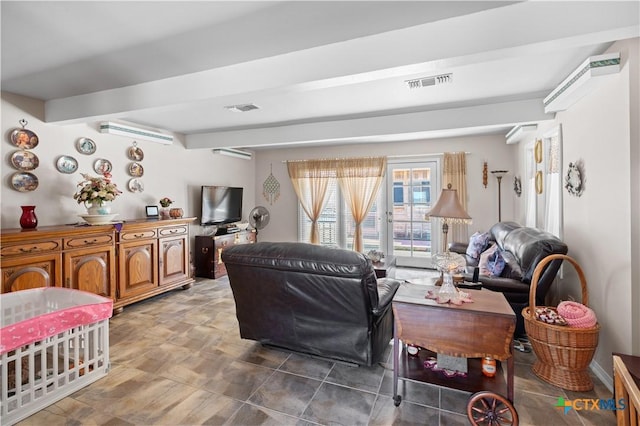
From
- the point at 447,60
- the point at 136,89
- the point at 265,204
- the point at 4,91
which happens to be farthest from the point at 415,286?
the point at 265,204

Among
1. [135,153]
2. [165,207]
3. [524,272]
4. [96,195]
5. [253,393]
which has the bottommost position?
[253,393]

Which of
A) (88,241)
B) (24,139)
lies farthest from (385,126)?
(24,139)

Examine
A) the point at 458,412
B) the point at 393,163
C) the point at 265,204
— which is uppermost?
the point at 393,163

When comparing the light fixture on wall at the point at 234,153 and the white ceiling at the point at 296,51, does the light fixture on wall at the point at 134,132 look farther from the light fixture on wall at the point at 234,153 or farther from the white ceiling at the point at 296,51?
the light fixture on wall at the point at 234,153

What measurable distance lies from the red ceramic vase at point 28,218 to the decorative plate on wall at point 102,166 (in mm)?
918

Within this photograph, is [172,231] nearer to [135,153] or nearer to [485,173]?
[135,153]

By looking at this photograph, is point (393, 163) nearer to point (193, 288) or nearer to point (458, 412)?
point (193, 288)

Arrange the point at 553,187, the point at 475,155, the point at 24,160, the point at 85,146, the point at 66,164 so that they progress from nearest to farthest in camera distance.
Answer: the point at 24,160
the point at 553,187
the point at 66,164
the point at 85,146
the point at 475,155

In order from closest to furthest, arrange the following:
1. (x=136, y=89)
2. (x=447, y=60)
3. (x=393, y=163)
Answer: (x=447, y=60)
(x=136, y=89)
(x=393, y=163)

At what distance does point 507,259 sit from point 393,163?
2.91 metres

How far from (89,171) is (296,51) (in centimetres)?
310

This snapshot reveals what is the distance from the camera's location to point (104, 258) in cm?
319

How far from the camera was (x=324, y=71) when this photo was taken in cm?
199

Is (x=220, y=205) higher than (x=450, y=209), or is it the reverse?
(x=220, y=205)
